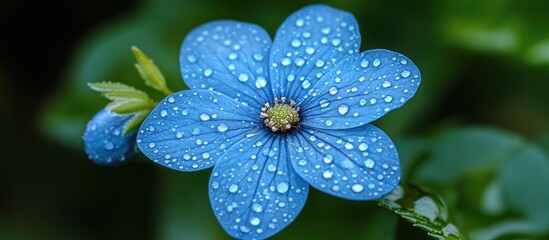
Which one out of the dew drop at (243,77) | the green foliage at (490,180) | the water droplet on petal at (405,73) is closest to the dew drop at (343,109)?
the water droplet on petal at (405,73)

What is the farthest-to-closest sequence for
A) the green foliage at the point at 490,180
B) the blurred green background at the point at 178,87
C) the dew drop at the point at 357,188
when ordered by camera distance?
1. the blurred green background at the point at 178,87
2. the green foliage at the point at 490,180
3. the dew drop at the point at 357,188

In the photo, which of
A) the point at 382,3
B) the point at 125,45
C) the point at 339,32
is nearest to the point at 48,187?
the point at 125,45

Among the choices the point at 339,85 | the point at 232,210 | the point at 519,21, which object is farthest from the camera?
the point at 519,21

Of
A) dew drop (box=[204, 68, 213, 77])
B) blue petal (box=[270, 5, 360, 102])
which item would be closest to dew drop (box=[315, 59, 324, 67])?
blue petal (box=[270, 5, 360, 102])

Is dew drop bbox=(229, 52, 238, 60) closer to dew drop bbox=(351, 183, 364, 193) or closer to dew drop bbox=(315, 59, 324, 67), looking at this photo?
dew drop bbox=(315, 59, 324, 67)

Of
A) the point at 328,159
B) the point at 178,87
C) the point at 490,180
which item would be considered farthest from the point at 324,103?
the point at 178,87

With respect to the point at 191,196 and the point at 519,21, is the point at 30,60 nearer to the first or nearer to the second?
the point at 191,196

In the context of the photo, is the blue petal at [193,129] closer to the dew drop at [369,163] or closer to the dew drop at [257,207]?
the dew drop at [257,207]
